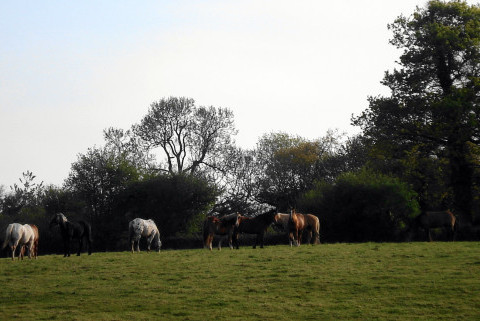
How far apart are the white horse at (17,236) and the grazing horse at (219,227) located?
8.31 m

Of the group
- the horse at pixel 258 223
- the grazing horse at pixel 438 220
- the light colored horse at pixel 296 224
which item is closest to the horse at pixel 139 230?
the horse at pixel 258 223

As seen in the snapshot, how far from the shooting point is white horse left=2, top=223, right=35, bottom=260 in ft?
82.4

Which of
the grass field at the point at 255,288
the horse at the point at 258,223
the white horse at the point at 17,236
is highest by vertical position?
the horse at the point at 258,223

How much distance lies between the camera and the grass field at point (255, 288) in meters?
13.4

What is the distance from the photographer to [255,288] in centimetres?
1600

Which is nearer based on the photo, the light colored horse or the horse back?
the light colored horse

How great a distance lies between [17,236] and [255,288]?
13.7 meters

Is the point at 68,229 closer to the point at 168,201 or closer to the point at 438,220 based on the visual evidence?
the point at 438,220

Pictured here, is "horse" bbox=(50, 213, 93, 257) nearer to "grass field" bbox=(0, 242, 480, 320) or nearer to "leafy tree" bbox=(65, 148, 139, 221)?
"grass field" bbox=(0, 242, 480, 320)

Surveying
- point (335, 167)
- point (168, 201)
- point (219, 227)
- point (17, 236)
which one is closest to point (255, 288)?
point (219, 227)

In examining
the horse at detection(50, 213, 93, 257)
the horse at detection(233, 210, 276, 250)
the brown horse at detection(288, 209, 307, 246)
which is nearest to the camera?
the horse at detection(50, 213, 93, 257)

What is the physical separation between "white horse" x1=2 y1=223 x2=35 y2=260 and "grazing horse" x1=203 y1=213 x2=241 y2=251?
8310 millimetres

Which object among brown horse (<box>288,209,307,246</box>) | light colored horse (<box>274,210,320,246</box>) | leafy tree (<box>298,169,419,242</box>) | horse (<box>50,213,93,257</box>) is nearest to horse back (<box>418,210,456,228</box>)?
leafy tree (<box>298,169,419,242</box>)

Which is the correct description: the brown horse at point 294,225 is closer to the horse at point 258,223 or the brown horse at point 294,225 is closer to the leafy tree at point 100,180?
the horse at point 258,223
